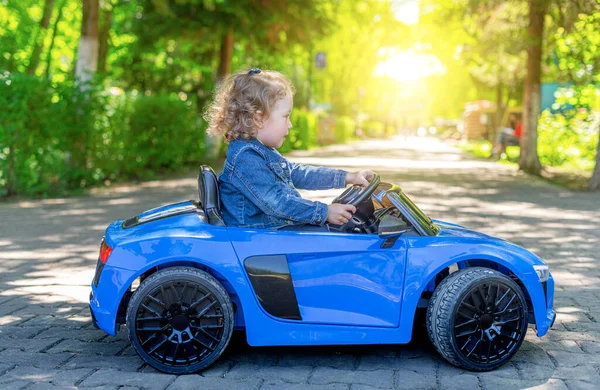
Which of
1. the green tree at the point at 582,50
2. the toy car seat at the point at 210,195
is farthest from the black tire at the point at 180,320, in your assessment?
the green tree at the point at 582,50

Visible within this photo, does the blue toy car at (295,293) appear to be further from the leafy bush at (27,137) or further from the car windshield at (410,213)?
the leafy bush at (27,137)

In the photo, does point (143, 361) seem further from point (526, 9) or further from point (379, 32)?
point (379, 32)

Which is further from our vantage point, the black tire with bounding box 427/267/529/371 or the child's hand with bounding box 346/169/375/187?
the child's hand with bounding box 346/169/375/187

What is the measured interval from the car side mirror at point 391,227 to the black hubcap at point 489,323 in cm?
49

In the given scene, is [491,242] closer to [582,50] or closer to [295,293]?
[295,293]

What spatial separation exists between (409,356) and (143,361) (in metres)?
1.45

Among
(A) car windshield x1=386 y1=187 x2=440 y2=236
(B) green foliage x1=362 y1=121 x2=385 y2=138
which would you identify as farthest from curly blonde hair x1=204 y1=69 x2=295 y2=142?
(B) green foliage x1=362 y1=121 x2=385 y2=138

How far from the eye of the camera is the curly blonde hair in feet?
14.3

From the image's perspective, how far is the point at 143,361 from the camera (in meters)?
4.29

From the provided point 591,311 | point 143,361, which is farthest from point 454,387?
point 591,311

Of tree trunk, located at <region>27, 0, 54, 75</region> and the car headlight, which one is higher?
tree trunk, located at <region>27, 0, 54, 75</region>

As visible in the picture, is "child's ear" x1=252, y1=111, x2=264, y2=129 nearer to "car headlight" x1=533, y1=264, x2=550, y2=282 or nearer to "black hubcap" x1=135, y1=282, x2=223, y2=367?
"black hubcap" x1=135, y1=282, x2=223, y2=367

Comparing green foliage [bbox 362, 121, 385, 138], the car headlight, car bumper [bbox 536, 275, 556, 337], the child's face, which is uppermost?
→ the child's face

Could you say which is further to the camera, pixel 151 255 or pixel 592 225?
pixel 592 225
